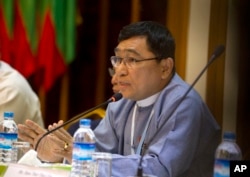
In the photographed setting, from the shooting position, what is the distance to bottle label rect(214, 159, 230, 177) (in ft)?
5.01

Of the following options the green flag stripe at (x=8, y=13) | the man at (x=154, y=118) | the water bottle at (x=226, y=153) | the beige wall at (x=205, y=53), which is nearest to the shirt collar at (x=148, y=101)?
the man at (x=154, y=118)

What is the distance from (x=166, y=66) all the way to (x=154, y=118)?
216mm

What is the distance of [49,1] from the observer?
3545 mm

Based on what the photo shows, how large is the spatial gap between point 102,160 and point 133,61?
49cm

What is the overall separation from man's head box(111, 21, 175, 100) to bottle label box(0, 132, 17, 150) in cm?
46

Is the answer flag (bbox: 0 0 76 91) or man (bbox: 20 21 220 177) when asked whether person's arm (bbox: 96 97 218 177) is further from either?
flag (bbox: 0 0 76 91)

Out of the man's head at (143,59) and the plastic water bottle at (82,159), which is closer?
the plastic water bottle at (82,159)

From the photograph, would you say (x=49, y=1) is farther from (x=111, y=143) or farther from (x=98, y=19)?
(x=111, y=143)

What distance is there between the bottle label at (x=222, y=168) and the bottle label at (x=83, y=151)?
401mm

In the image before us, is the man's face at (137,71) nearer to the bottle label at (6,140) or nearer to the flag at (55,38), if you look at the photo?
the bottle label at (6,140)

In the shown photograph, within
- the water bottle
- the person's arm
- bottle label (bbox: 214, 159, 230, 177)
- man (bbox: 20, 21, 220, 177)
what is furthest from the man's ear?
bottle label (bbox: 214, 159, 230, 177)

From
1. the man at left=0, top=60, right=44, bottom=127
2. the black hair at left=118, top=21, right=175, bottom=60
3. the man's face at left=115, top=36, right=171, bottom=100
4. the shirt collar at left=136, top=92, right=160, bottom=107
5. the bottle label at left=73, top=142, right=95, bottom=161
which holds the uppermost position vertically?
the black hair at left=118, top=21, right=175, bottom=60

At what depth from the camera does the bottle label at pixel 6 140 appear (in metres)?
1.93

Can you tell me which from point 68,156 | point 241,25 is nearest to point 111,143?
point 68,156
